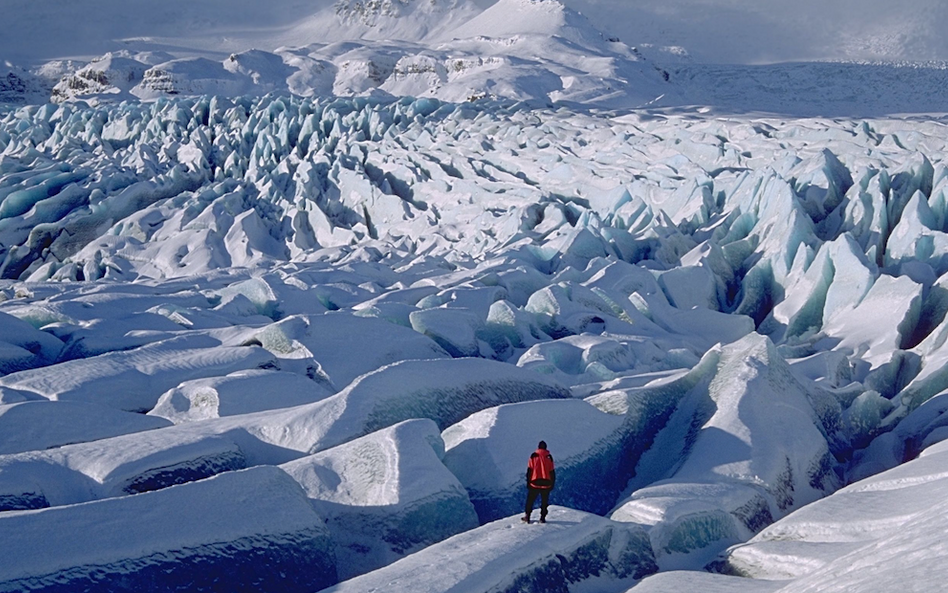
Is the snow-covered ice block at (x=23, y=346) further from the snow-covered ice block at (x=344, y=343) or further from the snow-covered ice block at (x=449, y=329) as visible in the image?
the snow-covered ice block at (x=449, y=329)

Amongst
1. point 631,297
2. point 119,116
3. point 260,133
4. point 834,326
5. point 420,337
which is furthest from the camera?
point 119,116

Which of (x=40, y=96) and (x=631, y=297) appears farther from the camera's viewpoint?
(x=40, y=96)

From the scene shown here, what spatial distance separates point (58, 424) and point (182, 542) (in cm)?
154

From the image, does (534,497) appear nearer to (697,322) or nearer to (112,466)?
(112,466)

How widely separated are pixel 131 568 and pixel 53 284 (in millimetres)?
7231

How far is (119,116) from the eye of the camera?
748 inches

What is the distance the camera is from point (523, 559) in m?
3.06

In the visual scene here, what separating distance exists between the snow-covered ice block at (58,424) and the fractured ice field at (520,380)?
15mm

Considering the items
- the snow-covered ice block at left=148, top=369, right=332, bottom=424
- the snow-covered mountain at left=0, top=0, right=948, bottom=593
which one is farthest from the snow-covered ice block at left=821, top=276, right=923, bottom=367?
the snow-covered ice block at left=148, top=369, right=332, bottom=424

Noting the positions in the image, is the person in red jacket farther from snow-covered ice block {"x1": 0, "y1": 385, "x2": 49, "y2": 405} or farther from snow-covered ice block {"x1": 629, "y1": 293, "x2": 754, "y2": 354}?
snow-covered ice block {"x1": 629, "y1": 293, "x2": 754, "y2": 354}

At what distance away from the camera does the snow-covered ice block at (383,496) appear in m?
3.46

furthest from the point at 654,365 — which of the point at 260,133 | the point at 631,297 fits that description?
the point at 260,133

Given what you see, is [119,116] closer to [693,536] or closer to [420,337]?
[420,337]

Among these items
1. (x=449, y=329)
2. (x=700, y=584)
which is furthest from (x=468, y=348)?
(x=700, y=584)
